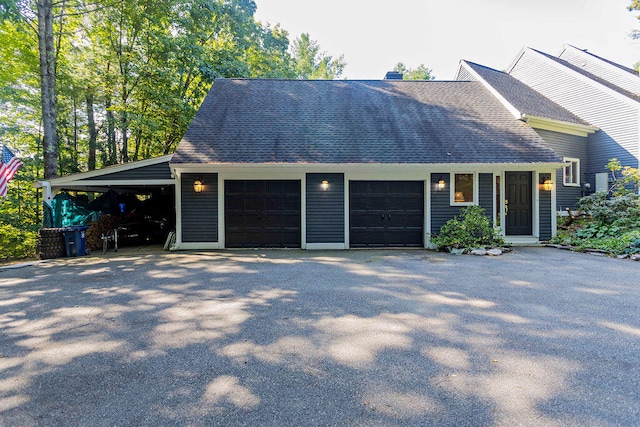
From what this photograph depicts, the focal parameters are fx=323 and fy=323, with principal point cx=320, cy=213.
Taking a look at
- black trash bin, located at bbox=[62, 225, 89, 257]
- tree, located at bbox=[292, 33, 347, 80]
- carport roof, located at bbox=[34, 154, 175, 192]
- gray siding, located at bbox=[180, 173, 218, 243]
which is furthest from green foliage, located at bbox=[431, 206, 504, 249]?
tree, located at bbox=[292, 33, 347, 80]

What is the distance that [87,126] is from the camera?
15.0m

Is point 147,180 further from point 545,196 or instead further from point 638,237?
point 638,237

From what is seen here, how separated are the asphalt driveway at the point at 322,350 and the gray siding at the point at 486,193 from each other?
12.8 feet

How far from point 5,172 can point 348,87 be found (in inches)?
421

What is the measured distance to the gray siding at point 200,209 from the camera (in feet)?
30.1

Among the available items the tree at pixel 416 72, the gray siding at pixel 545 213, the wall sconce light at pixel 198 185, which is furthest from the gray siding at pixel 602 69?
the tree at pixel 416 72

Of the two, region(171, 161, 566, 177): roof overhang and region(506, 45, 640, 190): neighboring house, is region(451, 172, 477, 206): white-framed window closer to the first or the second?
region(171, 161, 566, 177): roof overhang

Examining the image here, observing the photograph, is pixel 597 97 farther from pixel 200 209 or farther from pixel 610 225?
pixel 200 209

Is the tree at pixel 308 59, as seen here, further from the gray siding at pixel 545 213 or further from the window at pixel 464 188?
the gray siding at pixel 545 213

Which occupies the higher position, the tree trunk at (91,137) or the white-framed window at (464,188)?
the tree trunk at (91,137)

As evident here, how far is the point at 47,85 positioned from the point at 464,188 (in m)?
12.7

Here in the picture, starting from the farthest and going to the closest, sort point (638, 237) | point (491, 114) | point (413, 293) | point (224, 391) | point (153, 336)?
point (491, 114) → point (638, 237) → point (413, 293) → point (153, 336) → point (224, 391)

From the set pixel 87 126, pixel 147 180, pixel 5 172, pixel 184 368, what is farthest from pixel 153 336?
pixel 87 126

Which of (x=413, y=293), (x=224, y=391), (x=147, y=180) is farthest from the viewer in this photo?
(x=147, y=180)
